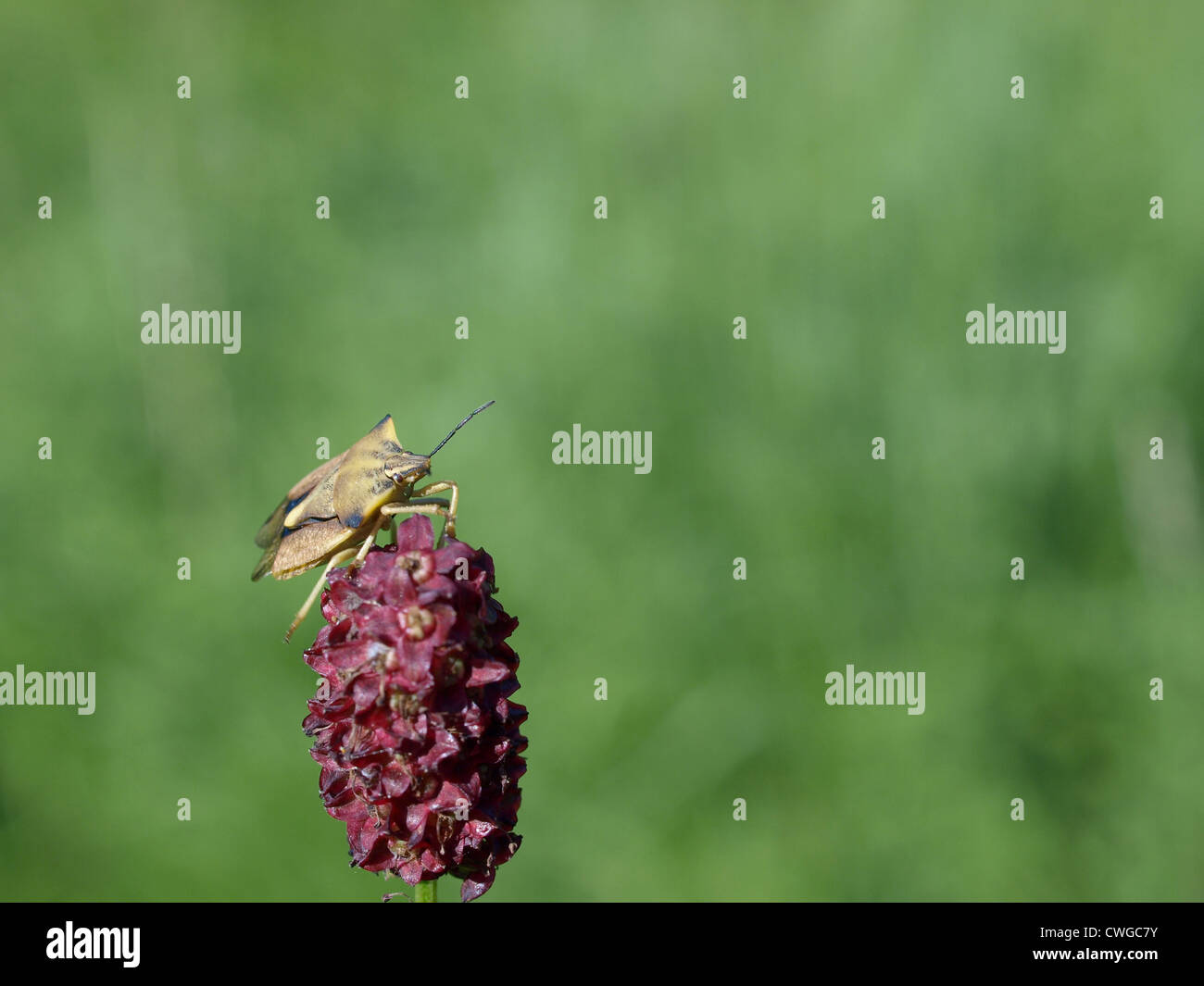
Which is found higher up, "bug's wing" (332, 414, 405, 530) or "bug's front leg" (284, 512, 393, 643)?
"bug's wing" (332, 414, 405, 530)

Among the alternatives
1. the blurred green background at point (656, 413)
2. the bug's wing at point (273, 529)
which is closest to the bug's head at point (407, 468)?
the bug's wing at point (273, 529)

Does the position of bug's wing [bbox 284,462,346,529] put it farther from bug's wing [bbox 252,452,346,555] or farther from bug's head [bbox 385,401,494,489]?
bug's head [bbox 385,401,494,489]

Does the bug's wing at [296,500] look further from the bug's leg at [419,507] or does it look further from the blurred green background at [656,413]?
the blurred green background at [656,413]

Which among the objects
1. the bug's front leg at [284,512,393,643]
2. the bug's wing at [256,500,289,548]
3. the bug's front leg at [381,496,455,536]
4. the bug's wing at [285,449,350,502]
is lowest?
the bug's front leg at [284,512,393,643]

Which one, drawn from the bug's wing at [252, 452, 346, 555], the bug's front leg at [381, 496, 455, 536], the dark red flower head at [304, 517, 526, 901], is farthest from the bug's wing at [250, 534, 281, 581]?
the dark red flower head at [304, 517, 526, 901]

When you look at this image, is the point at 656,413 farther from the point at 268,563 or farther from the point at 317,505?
the point at 317,505

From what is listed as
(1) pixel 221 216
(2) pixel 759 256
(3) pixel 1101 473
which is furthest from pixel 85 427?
(3) pixel 1101 473
